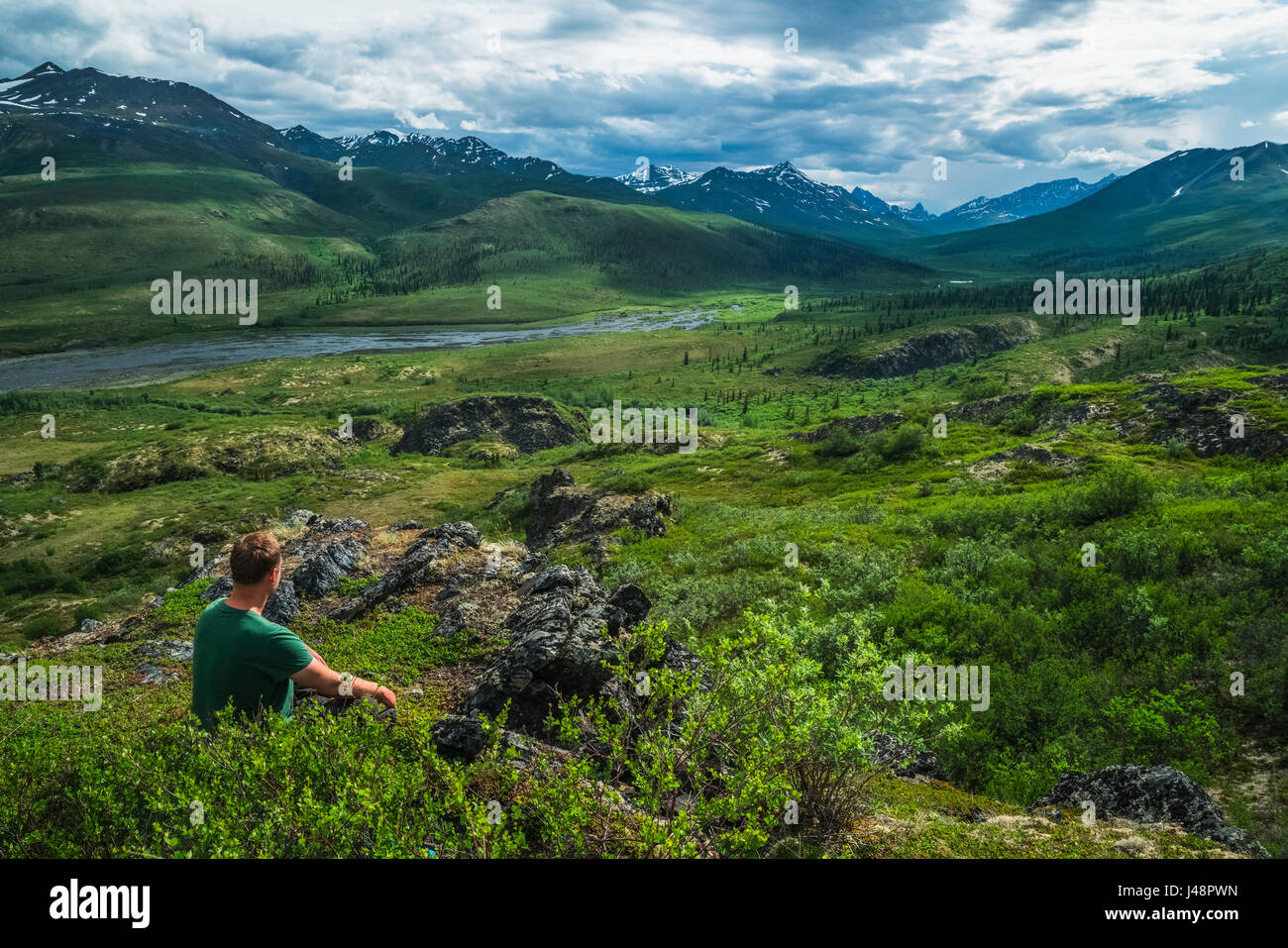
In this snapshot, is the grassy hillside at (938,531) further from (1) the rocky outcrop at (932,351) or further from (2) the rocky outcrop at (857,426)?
(1) the rocky outcrop at (932,351)

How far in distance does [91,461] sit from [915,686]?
7640cm

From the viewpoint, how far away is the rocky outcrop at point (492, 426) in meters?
72.8

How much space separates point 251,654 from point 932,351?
6042 inches

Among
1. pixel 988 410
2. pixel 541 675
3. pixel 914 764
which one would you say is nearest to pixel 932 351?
pixel 988 410

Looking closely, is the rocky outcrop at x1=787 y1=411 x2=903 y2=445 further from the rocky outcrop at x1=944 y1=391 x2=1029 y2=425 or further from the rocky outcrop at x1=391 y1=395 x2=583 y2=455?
the rocky outcrop at x1=391 y1=395 x2=583 y2=455

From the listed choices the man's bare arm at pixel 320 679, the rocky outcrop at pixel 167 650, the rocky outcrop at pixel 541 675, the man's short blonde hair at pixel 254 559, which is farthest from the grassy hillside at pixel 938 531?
the man's short blonde hair at pixel 254 559

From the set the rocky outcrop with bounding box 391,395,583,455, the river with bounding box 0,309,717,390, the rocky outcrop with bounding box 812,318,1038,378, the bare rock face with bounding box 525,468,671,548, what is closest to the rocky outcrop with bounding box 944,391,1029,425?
the bare rock face with bounding box 525,468,671,548

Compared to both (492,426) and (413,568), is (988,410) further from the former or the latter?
(492,426)

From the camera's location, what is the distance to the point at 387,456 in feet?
231

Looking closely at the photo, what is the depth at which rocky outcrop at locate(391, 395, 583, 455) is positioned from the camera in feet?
239

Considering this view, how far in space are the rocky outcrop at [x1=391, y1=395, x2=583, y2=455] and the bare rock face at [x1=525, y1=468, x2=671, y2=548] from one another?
37.5m

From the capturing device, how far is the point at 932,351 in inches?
5586
